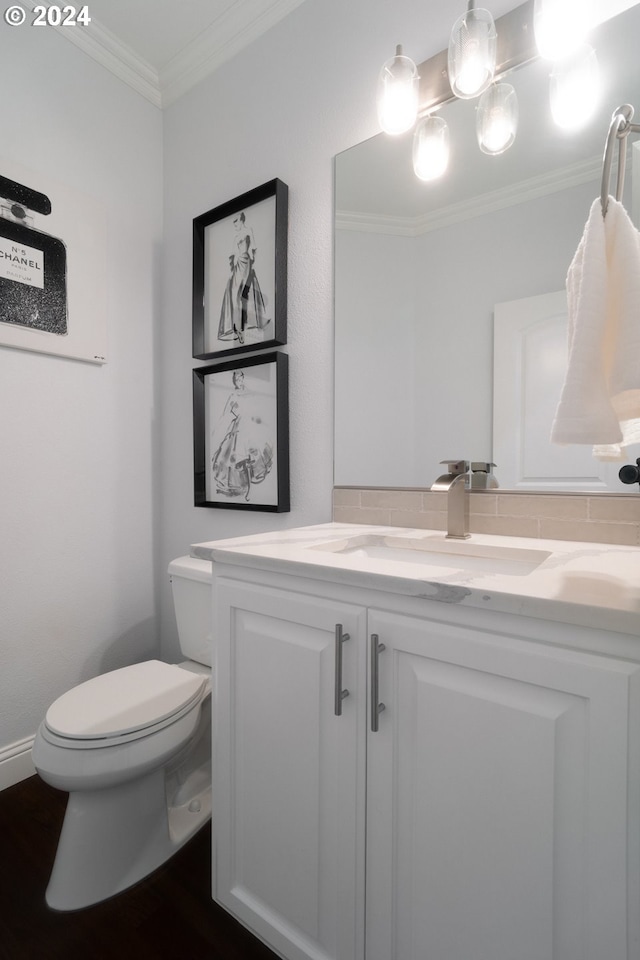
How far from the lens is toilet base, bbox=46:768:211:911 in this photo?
1189mm

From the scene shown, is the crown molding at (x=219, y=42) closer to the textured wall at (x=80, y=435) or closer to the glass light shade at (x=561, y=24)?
the textured wall at (x=80, y=435)

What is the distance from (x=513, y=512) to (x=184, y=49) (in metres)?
2.10

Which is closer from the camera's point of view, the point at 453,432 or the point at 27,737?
the point at 453,432

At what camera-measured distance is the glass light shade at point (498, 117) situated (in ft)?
4.02

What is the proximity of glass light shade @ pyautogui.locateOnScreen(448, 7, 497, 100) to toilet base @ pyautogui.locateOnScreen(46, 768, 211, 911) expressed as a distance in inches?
74.2

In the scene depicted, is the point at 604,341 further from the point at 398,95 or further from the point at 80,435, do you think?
the point at 80,435

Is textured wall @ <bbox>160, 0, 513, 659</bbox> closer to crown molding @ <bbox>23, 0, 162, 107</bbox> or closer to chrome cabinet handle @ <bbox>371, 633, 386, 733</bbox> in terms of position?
crown molding @ <bbox>23, 0, 162, 107</bbox>

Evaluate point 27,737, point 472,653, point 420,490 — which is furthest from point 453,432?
point 27,737

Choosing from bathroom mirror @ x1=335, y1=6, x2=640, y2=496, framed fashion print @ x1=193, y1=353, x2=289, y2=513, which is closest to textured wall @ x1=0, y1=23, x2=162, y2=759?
framed fashion print @ x1=193, y1=353, x2=289, y2=513

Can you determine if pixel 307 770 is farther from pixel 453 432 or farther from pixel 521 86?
pixel 521 86

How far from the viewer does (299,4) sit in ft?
5.36

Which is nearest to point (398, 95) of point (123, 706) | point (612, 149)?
point (612, 149)

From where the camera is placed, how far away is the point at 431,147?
4.46 feet

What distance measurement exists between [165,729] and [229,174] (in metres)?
1.88
